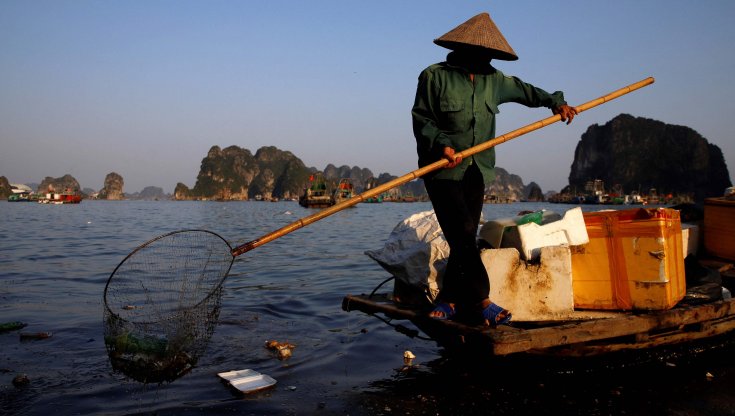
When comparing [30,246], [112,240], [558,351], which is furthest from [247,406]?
[112,240]

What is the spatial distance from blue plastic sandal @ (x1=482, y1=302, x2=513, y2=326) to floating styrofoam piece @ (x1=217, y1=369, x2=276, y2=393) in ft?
6.47

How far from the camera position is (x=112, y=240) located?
20.5m

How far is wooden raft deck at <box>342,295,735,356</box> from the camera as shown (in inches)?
130

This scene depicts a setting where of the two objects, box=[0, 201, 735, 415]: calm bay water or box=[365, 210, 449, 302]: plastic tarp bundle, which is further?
box=[365, 210, 449, 302]: plastic tarp bundle

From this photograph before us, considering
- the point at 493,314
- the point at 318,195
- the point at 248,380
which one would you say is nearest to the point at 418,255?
the point at 493,314

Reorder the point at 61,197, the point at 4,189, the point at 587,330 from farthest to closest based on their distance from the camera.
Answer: the point at 4,189, the point at 61,197, the point at 587,330

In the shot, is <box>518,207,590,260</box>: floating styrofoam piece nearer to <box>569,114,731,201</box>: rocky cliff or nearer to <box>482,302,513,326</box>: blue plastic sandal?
<box>482,302,513,326</box>: blue plastic sandal

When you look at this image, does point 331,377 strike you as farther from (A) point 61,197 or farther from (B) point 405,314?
(A) point 61,197

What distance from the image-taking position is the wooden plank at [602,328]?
10.5ft

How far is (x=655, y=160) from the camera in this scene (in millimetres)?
170500

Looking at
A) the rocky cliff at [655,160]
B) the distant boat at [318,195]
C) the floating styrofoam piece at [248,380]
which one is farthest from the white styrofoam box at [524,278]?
the rocky cliff at [655,160]

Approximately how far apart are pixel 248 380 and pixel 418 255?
1.86 m

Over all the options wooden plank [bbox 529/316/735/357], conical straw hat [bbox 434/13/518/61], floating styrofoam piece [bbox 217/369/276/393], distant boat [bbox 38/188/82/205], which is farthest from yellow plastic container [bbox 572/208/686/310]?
distant boat [bbox 38/188/82/205]

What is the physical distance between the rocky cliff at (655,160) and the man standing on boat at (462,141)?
18457 cm
